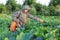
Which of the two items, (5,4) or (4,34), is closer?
(4,34)

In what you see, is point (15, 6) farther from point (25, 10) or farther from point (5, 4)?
point (25, 10)

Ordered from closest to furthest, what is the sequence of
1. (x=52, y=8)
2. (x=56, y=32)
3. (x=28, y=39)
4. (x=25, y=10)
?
(x=28, y=39)
(x=56, y=32)
(x=25, y=10)
(x=52, y=8)

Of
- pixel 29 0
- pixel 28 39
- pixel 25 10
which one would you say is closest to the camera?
pixel 28 39

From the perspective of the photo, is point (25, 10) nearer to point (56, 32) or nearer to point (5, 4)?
point (56, 32)

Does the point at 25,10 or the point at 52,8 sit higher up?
the point at 25,10

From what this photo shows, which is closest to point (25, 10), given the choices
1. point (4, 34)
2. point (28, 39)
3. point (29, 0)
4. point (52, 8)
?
point (4, 34)

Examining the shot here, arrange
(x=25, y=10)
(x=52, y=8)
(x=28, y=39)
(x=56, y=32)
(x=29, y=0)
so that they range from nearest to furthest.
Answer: (x=28, y=39)
(x=56, y=32)
(x=25, y=10)
(x=52, y=8)
(x=29, y=0)

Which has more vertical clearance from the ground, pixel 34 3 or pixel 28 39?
pixel 28 39

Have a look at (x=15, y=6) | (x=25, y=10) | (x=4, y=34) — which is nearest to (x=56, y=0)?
(x=15, y=6)

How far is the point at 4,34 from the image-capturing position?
116 inches

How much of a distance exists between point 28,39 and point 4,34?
509mm

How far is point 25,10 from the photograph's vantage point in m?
6.45

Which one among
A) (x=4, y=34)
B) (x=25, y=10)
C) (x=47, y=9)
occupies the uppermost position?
(x=4, y=34)

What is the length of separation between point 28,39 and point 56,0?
31978 mm
